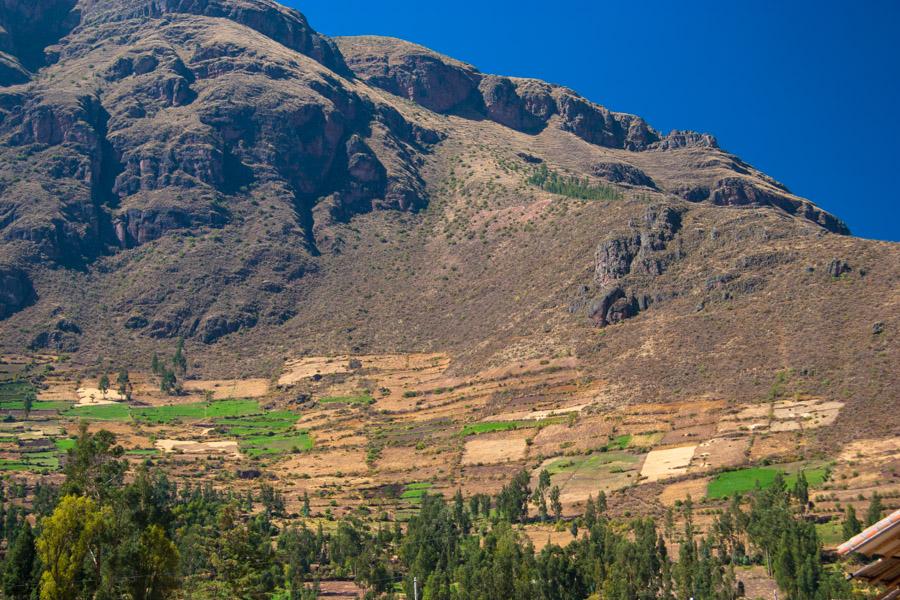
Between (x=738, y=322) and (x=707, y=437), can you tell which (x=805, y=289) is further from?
(x=707, y=437)

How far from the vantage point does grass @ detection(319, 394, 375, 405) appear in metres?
150

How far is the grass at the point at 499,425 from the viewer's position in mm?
126250

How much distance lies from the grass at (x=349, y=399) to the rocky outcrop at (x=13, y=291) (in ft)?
229

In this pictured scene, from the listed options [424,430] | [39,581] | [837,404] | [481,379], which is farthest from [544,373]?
[39,581]

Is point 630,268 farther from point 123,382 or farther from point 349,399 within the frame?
point 123,382

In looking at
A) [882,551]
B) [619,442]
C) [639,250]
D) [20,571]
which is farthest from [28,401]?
[882,551]

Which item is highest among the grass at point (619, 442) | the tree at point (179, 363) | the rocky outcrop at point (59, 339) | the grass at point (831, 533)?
the rocky outcrop at point (59, 339)

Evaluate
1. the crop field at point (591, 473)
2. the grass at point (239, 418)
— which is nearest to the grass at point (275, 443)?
the grass at point (239, 418)

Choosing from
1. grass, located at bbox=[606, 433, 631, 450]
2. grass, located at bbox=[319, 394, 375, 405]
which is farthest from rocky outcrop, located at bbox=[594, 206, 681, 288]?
grass, located at bbox=[606, 433, 631, 450]

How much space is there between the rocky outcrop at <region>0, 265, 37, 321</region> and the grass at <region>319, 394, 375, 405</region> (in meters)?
69.8

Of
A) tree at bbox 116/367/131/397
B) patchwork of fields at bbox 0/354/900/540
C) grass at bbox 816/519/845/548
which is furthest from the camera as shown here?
tree at bbox 116/367/131/397

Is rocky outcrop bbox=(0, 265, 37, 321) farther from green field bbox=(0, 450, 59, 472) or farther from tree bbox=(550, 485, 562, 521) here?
tree bbox=(550, 485, 562, 521)

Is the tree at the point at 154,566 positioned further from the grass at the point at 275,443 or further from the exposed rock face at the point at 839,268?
the exposed rock face at the point at 839,268

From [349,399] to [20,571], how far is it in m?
99.9
